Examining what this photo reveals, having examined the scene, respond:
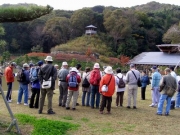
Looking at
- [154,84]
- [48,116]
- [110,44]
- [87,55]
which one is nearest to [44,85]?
[48,116]

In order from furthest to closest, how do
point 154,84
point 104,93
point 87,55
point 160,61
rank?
point 87,55, point 160,61, point 154,84, point 104,93

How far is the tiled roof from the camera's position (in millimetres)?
31062

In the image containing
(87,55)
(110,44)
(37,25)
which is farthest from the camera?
(37,25)

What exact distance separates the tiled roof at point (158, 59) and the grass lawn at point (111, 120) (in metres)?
23.0

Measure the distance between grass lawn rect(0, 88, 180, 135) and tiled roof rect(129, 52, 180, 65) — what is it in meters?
23.0

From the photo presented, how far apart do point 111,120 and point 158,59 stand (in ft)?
87.4

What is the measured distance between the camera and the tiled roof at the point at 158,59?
31062 mm

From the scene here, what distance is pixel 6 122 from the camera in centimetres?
595

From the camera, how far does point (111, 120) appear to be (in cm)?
701

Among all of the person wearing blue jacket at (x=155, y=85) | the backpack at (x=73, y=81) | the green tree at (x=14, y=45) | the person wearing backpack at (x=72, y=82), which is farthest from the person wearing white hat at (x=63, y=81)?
the green tree at (x=14, y=45)

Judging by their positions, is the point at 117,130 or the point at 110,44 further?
the point at 110,44

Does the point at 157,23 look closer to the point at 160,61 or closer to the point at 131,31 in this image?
the point at 131,31

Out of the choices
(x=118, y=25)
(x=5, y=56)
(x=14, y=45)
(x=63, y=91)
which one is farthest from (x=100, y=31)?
(x=63, y=91)

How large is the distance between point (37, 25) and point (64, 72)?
152ft
